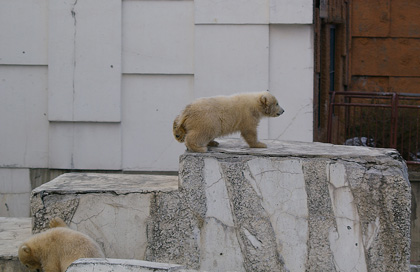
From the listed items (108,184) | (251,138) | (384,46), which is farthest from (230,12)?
(384,46)

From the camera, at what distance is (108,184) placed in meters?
6.33

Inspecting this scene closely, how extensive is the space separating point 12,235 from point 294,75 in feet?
13.3

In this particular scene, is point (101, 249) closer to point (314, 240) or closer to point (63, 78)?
point (314, 240)

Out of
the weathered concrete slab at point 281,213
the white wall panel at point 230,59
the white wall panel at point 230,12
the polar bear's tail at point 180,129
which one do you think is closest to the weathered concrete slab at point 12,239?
the weathered concrete slab at point 281,213

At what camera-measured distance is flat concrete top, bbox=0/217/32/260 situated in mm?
6008

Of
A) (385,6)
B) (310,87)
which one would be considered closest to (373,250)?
(310,87)

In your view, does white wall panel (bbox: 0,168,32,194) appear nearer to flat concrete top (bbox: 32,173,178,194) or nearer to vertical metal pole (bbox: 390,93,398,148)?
flat concrete top (bbox: 32,173,178,194)

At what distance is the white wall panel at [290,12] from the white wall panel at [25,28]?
108 inches

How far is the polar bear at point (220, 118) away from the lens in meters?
6.10

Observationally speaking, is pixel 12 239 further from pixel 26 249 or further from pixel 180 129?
pixel 180 129

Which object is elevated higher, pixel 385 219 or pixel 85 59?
pixel 85 59

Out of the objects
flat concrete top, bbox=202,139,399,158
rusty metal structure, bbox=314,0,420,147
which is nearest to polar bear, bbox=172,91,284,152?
flat concrete top, bbox=202,139,399,158

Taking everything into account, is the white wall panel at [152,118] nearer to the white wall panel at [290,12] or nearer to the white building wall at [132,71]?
the white building wall at [132,71]

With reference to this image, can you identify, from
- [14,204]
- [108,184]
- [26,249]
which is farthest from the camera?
[14,204]
